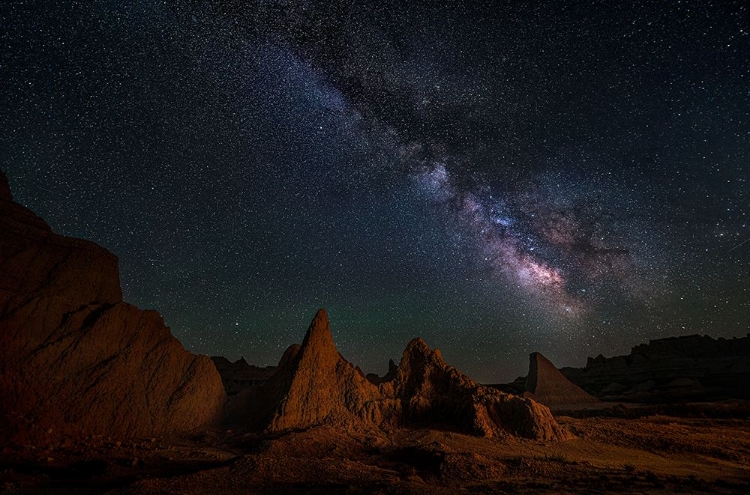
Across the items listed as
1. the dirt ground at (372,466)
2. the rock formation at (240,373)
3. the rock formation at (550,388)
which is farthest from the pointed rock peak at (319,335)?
the rock formation at (550,388)

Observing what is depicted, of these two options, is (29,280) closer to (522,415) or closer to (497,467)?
(497,467)

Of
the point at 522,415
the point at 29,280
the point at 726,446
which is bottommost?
the point at 726,446

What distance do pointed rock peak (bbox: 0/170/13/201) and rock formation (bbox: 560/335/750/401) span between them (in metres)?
53.4

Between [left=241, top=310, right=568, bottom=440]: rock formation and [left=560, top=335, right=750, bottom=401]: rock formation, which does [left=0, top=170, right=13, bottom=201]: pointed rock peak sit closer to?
[left=241, top=310, right=568, bottom=440]: rock formation

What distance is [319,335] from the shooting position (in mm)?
16875

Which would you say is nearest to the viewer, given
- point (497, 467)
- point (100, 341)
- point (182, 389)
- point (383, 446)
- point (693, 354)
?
point (497, 467)

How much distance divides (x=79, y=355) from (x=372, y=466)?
11.1 meters

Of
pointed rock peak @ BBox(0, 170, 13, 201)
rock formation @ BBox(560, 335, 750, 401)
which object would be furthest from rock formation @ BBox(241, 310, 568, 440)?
rock formation @ BBox(560, 335, 750, 401)

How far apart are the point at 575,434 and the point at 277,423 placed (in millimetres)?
12694

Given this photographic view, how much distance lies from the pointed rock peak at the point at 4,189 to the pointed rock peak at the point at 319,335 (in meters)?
15.0

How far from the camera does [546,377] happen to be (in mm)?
37625

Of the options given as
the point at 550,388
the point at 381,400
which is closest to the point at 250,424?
the point at 381,400

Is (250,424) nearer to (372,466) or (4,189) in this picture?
(372,466)

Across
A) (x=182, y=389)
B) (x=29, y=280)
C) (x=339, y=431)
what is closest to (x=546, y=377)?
(x=339, y=431)
